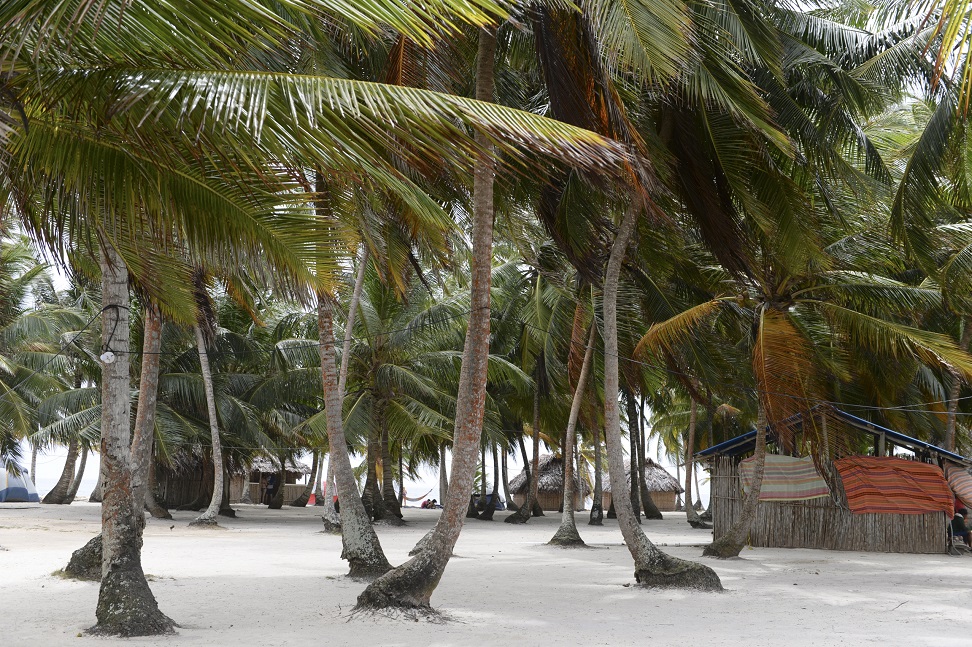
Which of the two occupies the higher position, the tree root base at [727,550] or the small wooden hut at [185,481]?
the small wooden hut at [185,481]

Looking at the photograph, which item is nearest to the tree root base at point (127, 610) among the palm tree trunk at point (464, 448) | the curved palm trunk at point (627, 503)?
the palm tree trunk at point (464, 448)

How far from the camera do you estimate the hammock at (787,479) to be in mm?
16000

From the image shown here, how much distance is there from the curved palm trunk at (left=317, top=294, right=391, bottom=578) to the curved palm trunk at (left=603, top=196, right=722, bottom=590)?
2.90 m

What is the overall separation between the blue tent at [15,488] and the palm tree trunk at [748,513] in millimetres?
24362

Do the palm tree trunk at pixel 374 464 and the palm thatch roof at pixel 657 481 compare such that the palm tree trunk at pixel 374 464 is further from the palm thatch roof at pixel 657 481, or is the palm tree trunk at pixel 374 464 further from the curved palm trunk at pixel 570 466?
the palm thatch roof at pixel 657 481

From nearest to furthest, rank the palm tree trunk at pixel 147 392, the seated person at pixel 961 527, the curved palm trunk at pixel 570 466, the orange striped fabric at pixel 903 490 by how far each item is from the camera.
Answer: the palm tree trunk at pixel 147 392
the curved palm trunk at pixel 570 466
the orange striped fabric at pixel 903 490
the seated person at pixel 961 527

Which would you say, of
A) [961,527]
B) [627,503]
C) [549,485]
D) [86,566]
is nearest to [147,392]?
[86,566]

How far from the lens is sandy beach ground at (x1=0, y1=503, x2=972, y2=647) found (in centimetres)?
696

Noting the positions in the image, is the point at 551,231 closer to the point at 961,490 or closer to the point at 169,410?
the point at 961,490

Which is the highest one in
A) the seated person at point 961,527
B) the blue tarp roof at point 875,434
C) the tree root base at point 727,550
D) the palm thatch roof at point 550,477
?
the blue tarp roof at point 875,434

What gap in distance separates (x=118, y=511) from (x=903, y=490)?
45.4 ft

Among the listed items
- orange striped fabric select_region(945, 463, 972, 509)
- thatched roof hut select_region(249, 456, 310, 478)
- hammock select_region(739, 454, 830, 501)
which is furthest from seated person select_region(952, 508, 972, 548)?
thatched roof hut select_region(249, 456, 310, 478)

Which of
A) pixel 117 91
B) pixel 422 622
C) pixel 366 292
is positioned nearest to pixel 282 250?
pixel 117 91

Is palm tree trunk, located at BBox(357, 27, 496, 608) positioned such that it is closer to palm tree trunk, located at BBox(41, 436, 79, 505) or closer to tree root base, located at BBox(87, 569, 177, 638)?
tree root base, located at BBox(87, 569, 177, 638)
